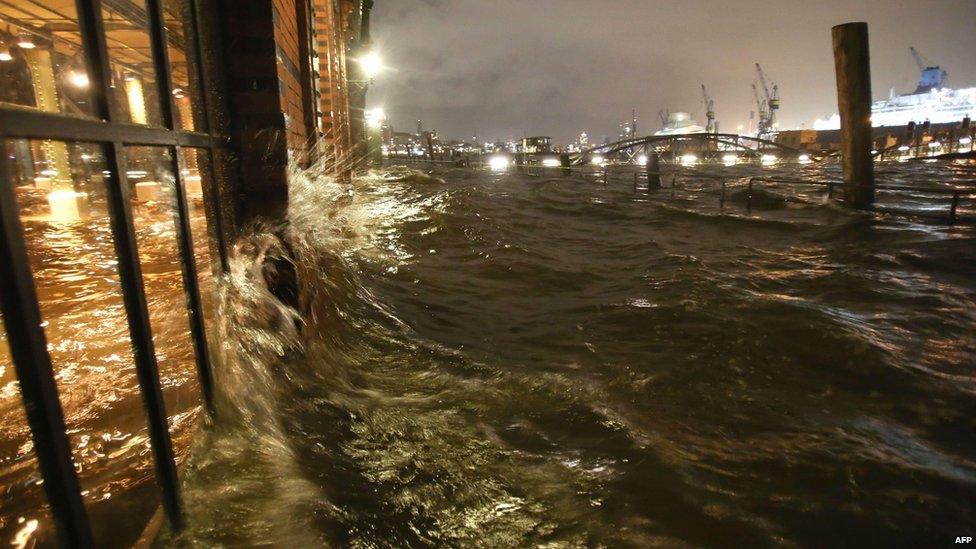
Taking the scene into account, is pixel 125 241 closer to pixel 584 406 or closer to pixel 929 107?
pixel 584 406

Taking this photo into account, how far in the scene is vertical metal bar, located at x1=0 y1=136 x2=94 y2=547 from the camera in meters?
0.86

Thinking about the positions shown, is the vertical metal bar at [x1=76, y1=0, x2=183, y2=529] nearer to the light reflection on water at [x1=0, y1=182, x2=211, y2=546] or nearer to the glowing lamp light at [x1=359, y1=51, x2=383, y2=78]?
the light reflection on water at [x1=0, y1=182, x2=211, y2=546]

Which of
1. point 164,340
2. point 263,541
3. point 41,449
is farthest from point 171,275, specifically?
point 41,449

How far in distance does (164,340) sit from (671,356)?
3550 millimetres

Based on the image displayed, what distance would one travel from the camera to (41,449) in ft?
3.20

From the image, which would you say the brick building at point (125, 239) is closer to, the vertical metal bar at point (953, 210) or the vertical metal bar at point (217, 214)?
the vertical metal bar at point (217, 214)

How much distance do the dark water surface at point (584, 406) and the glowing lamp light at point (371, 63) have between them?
37.0 feet

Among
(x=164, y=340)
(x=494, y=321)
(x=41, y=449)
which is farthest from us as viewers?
(x=494, y=321)

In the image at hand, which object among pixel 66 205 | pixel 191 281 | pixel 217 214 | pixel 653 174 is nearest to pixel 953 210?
pixel 653 174

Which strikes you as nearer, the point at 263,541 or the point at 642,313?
the point at 263,541

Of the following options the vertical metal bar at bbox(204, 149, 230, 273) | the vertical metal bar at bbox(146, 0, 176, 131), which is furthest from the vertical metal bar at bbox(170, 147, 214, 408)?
the vertical metal bar at bbox(204, 149, 230, 273)

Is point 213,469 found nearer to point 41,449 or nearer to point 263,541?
point 263,541

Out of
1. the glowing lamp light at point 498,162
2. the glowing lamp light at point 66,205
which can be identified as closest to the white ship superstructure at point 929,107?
the glowing lamp light at point 498,162

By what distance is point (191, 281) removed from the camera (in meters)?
2.07
